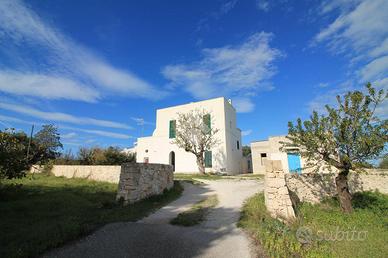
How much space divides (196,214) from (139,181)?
3.08 meters

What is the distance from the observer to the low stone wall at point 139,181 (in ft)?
29.4

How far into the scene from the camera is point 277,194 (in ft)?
26.0

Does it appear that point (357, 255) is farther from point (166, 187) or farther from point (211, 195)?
point (166, 187)

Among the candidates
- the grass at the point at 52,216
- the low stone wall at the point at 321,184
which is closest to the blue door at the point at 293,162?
the low stone wall at the point at 321,184

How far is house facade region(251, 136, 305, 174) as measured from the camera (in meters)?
18.0

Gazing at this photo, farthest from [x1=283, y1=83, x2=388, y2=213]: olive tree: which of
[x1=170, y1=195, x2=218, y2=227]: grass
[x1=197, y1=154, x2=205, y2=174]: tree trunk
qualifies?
[x1=197, y1=154, x2=205, y2=174]: tree trunk

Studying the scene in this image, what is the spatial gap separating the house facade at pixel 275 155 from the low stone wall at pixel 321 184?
15.0ft

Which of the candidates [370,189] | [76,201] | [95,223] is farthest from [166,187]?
[370,189]

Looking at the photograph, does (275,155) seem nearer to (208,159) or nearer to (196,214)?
(208,159)

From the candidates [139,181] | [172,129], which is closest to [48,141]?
[172,129]

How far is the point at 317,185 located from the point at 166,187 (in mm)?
7234

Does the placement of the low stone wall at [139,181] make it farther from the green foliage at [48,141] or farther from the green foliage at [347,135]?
the green foliage at [48,141]

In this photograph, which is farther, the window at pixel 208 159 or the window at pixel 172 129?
the window at pixel 172 129

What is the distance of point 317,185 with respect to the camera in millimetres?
10227
